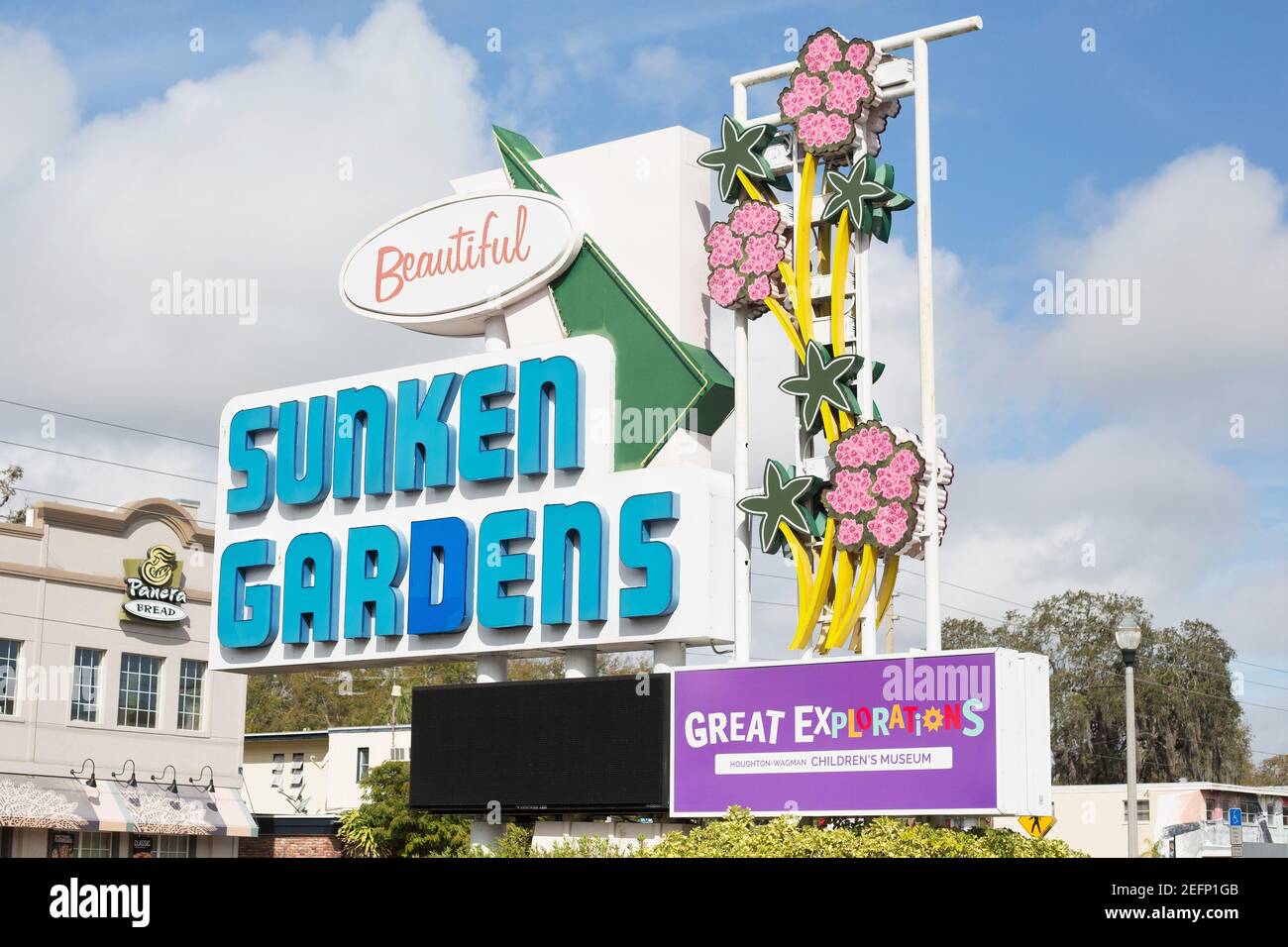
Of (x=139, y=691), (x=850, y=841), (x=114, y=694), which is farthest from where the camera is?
(x=139, y=691)

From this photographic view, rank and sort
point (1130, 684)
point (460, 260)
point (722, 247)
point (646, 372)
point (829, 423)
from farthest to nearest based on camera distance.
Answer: point (1130, 684), point (460, 260), point (646, 372), point (722, 247), point (829, 423)

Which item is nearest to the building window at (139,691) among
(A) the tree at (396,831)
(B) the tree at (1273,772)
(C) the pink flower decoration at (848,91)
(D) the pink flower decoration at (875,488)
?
(A) the tree at (396,831)

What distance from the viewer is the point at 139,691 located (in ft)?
148

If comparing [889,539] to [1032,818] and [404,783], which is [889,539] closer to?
[1032,818]

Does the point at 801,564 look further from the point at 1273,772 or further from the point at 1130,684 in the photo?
the point at 1273,772

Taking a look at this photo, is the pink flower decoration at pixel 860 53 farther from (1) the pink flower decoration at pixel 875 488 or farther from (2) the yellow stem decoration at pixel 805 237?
(1) the pink flower decoration at pixel 875 488

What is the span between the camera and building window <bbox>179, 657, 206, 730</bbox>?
46469 millimetres

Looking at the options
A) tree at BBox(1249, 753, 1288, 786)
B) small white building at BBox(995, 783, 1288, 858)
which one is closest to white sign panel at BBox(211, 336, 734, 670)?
small white building at BBox(995, 783, 1288, 858)

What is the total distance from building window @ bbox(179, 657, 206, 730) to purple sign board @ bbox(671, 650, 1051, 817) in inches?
985

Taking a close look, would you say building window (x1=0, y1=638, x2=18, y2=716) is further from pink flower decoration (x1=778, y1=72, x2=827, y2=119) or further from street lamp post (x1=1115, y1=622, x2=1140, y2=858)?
street lamp post (x1=1115, y1=622, x2=1140, y2=858)

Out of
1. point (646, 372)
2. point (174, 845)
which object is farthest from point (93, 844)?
point (646, 372)

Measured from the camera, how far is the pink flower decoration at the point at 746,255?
2648cm

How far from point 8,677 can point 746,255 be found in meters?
25.7

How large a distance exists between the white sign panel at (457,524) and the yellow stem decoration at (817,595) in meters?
1.24
